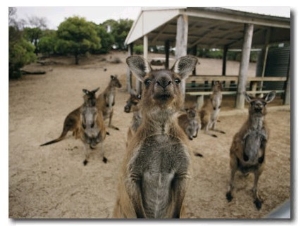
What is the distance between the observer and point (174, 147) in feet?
3.97

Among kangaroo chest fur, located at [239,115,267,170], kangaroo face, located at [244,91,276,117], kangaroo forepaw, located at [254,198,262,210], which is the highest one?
kangaroo face, located at [244,91,276,117]

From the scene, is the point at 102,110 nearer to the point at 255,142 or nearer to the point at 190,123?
the point at 190,123

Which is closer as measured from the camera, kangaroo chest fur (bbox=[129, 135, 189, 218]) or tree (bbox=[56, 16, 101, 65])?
kangaroo chest fur (bbox=[129, 135, 189, 218])

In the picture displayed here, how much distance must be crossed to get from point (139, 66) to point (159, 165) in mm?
596

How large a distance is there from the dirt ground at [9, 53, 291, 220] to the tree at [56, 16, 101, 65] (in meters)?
0.29

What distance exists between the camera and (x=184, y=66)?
1363 mm

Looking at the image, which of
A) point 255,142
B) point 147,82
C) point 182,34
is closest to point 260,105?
point 255,142

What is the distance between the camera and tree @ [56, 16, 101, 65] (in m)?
2.59

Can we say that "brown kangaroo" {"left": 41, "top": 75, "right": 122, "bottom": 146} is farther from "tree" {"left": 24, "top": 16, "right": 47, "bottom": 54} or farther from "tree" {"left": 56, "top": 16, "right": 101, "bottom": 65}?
"tree" {"left": 24, "top": 16, "right": 47, "bottom": 54}

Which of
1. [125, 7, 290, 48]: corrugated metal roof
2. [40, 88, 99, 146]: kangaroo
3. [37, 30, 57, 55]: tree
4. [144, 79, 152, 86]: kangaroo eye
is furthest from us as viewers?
[40, 88, 99, 146]: kangaroo

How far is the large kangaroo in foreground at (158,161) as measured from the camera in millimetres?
1199

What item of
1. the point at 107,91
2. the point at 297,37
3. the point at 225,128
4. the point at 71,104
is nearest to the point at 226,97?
the point at 225,128

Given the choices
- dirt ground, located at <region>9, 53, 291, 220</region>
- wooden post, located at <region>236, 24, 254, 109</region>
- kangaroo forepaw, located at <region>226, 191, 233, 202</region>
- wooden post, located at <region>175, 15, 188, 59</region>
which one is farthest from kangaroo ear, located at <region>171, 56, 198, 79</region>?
wooden post, located at <region>236, 24, 254, 109</region>

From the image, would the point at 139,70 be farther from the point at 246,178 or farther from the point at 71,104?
the point at 71,104
